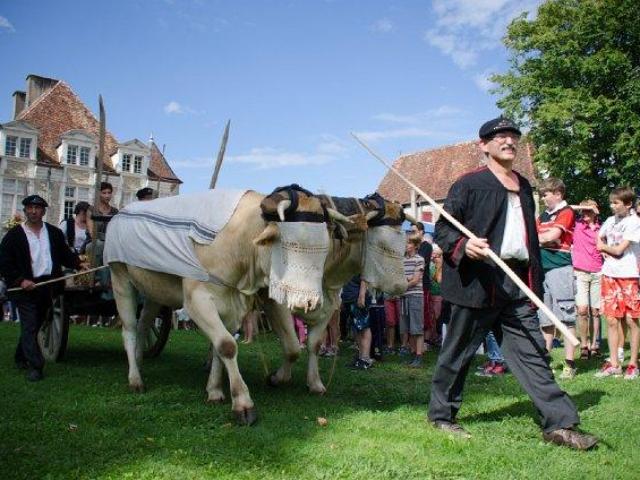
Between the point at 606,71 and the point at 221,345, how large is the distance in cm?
2460

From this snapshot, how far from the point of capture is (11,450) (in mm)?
3975

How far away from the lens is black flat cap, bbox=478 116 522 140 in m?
4.56

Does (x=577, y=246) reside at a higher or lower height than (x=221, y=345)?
higher

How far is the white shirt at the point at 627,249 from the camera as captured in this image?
283 inches

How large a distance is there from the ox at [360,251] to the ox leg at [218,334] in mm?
610

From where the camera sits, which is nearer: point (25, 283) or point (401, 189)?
point (25, 283)

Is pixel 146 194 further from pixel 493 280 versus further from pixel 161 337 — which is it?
pixel 493 280

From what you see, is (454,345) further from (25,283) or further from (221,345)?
(25,283)

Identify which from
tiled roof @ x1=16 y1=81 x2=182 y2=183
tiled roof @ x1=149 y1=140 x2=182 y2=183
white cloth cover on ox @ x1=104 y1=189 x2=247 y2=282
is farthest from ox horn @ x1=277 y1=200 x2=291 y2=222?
tiled roof @ x1=149 y1=140 x2=182 y2=183

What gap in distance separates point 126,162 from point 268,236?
114ft

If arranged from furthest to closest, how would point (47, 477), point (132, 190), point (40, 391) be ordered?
point (132, 190) < point (40, 391) < point (47, 477)

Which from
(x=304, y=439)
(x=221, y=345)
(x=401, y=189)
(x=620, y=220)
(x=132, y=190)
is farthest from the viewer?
(x=401, y=189)

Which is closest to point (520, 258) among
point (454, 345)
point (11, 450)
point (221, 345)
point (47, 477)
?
point (454, 345)

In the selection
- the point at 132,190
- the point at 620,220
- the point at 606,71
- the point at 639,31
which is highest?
the point at 639,31
